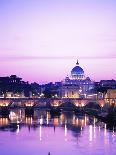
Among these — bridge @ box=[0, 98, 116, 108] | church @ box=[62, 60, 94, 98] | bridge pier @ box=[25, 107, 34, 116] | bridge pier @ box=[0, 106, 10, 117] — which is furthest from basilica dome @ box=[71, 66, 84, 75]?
bridge pier @ box=[0, 106, 10, 117]

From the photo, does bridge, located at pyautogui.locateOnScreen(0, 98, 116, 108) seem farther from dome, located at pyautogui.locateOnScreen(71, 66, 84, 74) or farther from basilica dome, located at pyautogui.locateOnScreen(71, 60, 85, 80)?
dome, located at pyautogui.locateOnScreen(71, 66, 84, 74)

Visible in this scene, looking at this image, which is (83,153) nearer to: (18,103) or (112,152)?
(112,152)

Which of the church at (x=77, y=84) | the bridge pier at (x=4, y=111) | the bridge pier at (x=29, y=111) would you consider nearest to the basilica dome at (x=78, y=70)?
the church at (x=77, y=84)

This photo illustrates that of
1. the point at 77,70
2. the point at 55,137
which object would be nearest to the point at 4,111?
the point at 55,137

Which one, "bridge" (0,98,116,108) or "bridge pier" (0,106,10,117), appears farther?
"bridge" (0,98,116,108)

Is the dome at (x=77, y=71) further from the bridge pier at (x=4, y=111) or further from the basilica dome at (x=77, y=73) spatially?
the bridge pier at (x=4, y=111)
